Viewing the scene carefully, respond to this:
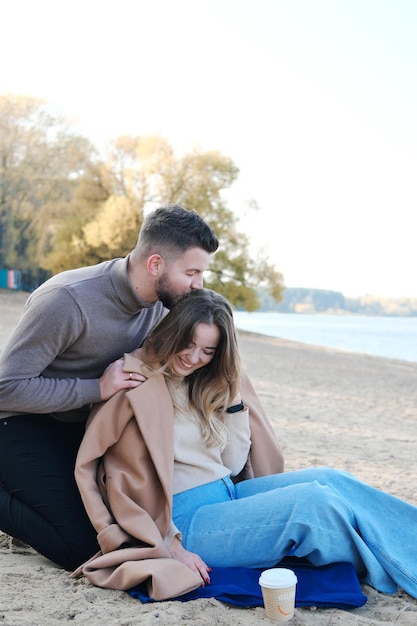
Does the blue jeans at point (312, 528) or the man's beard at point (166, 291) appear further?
the man's beard at point (166, 291)

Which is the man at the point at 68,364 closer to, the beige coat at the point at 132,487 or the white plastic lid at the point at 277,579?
the beige coat at the point at 132,487

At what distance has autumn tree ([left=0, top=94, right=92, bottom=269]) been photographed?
36875 mm

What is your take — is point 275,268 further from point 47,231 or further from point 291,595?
point 291,595

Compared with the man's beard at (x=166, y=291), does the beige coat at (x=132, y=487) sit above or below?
below

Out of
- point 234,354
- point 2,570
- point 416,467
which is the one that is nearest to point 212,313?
point 234,354

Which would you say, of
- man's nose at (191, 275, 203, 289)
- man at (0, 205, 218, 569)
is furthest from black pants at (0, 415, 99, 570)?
man's nose at (191, 275, 203, 289)

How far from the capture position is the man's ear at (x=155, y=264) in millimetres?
3660

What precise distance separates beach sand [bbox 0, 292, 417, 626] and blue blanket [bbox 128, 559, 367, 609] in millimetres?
43

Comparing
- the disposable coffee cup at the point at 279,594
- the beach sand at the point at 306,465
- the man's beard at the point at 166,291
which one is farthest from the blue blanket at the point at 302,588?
the man's beard at the point at 166,291

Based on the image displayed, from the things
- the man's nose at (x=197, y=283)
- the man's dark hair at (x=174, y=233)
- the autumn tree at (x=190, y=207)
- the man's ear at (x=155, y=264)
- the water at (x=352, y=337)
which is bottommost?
the water at (x=352, y=337)

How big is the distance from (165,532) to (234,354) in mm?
898

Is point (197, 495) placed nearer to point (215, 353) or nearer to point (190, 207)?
point (215, 353)

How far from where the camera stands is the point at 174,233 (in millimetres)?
3645

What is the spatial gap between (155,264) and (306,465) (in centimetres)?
322
